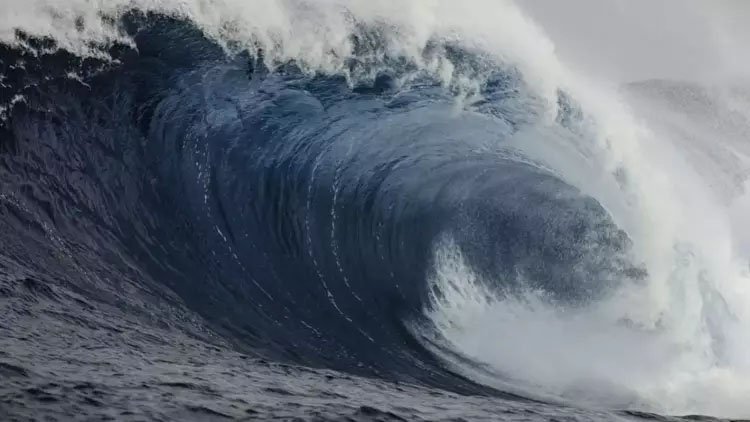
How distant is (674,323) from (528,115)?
4.23m

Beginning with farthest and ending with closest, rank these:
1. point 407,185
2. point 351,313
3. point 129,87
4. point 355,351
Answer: point 407,185
point 129,87
point 351,313
point 355,351

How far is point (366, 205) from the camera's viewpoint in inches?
475

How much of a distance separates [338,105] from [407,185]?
5.43 ft

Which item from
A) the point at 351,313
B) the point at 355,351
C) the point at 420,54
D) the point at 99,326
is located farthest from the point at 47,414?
the point at 420,54

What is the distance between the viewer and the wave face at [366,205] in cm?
873

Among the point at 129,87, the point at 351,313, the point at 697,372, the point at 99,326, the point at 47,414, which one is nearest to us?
the point at 47,414

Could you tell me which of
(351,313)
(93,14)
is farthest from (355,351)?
(93,14)

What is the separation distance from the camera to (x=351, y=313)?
9648 millimetres

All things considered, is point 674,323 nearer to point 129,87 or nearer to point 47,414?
point 129,87

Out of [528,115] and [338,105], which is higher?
[528,115]

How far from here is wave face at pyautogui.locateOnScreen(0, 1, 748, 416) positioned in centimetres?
873

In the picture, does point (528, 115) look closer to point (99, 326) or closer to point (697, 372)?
point (697, 372)

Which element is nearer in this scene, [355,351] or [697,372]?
[355,351]

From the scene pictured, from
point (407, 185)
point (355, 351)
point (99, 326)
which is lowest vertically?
point (99, 326)
